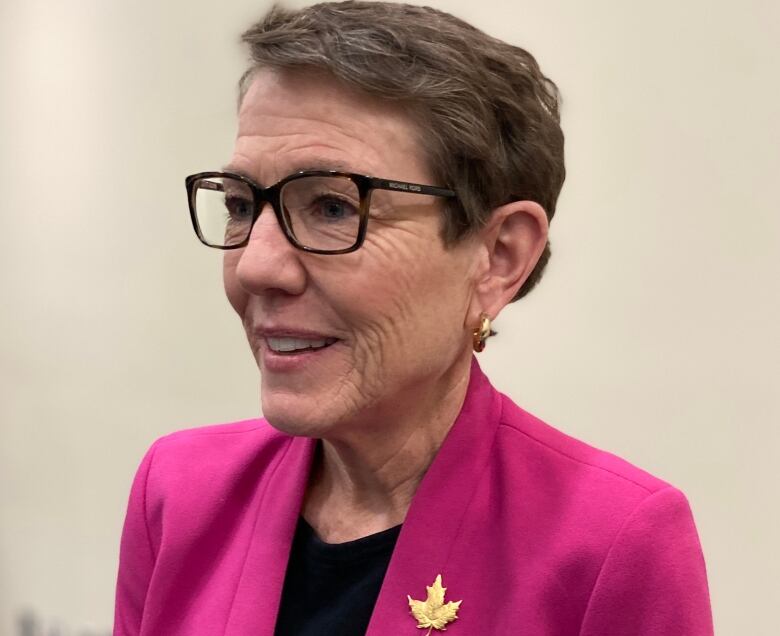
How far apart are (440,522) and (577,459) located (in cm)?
18

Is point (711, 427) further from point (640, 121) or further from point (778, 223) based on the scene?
point (640, 121)

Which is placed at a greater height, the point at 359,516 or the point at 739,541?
the point at 359,516

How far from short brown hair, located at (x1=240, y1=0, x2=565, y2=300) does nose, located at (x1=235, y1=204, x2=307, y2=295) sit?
0.17 m

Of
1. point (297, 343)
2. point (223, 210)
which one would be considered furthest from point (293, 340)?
point (223, 210)

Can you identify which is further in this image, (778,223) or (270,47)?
(778,223)

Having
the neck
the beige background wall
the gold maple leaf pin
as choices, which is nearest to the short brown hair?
the neck

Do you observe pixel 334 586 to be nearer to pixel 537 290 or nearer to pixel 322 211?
pixel 322 211

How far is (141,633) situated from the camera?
1.15m

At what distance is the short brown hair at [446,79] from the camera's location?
0.87m

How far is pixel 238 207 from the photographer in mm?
996

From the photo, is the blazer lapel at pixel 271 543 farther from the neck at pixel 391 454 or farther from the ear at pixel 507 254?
the ear at pixel 507 254

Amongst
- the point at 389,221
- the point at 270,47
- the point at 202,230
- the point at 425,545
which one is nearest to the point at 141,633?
the point at 425,545

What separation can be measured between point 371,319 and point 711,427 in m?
0.80

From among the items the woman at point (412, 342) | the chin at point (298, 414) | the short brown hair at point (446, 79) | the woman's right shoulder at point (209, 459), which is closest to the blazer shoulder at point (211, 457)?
the woman's right shoulder at point (209, 459)
